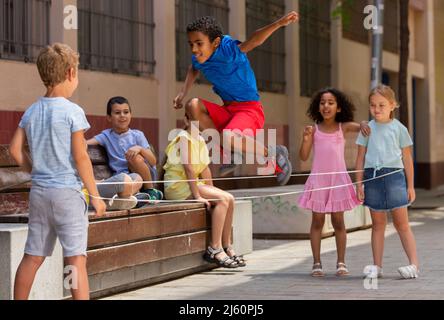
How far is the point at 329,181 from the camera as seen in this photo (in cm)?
934

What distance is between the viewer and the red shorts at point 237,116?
28.5 feet

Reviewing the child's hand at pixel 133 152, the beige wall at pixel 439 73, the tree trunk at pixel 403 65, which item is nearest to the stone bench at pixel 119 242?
the child's hand at pixel 133 152

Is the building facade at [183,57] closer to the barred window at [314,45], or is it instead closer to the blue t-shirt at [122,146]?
the barred window at [314,45]

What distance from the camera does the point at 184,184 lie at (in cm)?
983

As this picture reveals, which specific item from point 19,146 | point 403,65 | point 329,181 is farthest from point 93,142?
point 403,65

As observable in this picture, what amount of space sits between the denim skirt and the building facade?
216 inches

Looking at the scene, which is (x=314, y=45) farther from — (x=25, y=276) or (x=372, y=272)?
(x=25, y=276)

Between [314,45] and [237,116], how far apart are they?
16.3m

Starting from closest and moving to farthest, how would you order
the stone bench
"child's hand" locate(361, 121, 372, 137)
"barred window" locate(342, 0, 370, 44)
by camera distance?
1. the stone bench
2. "child's hand" locate(361, 121, 372, 137)
3. "barred window" locate(342, 0, 370, 44)

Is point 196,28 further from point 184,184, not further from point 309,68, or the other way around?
point 309,68

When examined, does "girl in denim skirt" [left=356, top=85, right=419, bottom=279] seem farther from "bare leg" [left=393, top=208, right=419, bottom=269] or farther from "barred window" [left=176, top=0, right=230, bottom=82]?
"barred window" [left=176, top=0, right=230, bottom=82]

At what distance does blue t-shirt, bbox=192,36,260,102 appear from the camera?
8508 millimetres

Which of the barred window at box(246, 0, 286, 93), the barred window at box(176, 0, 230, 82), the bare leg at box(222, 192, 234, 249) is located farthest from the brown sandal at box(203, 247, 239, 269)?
the barred window at box(246, 0, 286, 93)
